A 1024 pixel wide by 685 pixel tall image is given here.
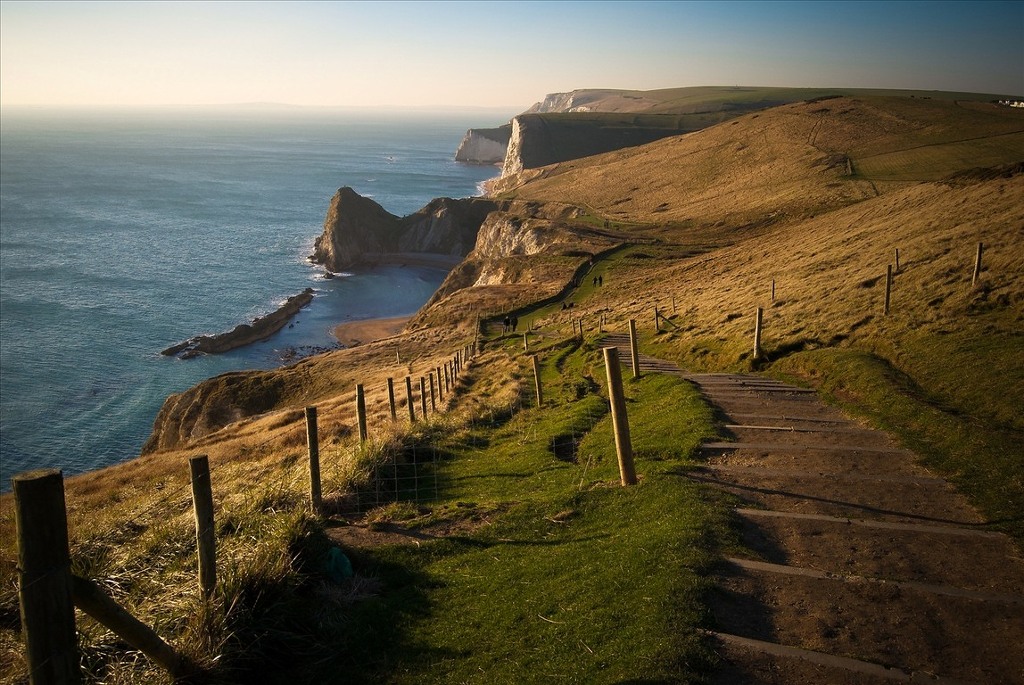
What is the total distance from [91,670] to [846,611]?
26.6 ft

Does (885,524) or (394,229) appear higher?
(885,524)

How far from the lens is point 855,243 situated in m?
41.8

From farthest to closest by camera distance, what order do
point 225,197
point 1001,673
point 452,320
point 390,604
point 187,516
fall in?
point 225,197 < point 452,320 < point 187,516 < point 390,604 < point 1001,673

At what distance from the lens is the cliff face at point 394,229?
113 m

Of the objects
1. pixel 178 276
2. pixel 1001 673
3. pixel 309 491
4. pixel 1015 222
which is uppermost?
pixel 1015 222

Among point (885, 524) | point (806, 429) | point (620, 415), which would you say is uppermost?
point (620, 415)

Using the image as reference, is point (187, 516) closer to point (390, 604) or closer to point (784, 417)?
point (390, 604)

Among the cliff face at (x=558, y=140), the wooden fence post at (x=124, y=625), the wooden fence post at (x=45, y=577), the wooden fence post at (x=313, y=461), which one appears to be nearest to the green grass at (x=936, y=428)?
the wooden fence post at (x=313, y=461)

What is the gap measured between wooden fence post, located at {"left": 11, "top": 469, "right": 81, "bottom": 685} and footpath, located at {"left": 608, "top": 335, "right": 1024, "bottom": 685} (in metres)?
5.76

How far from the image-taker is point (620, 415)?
11.8m

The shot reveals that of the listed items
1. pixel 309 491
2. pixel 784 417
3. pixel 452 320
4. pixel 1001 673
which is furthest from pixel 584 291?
pixel 1001 673

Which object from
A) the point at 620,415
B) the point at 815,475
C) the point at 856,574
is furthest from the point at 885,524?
the point at 620,415

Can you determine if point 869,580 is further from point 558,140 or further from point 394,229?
point 558,140

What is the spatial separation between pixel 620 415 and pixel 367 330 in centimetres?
6925
